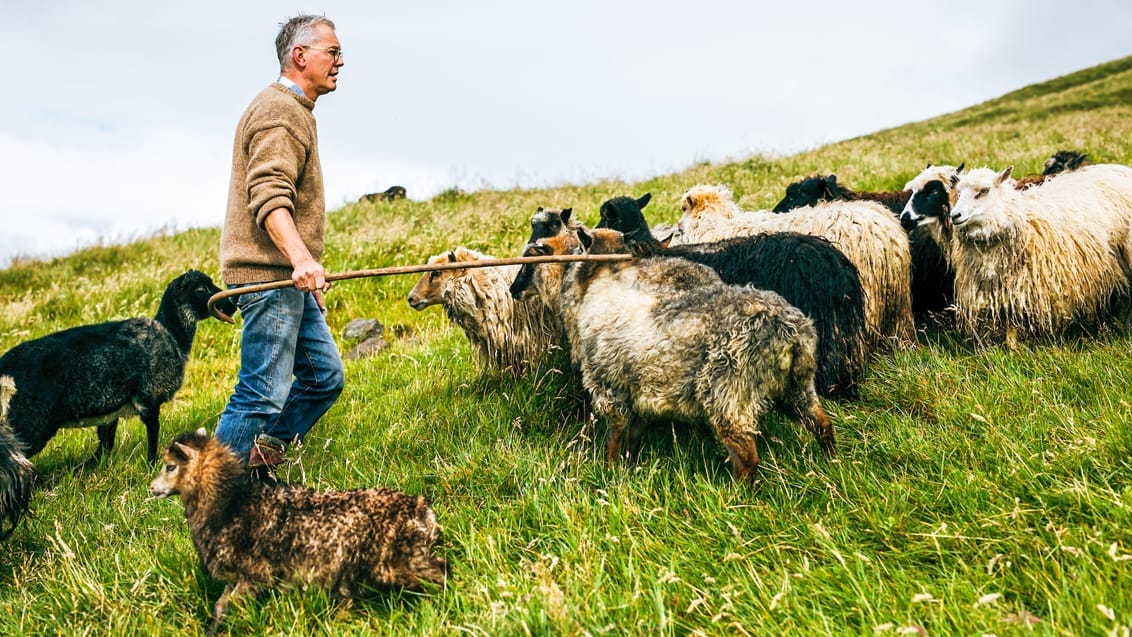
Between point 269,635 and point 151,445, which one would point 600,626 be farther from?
point 151,445

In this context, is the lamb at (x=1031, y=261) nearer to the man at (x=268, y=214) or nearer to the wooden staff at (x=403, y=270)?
the wooden staff at (x=403, y=270)

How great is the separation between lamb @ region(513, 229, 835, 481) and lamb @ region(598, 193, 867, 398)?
768 millimetres

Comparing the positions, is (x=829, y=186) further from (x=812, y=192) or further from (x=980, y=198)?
(x=980, y=198)

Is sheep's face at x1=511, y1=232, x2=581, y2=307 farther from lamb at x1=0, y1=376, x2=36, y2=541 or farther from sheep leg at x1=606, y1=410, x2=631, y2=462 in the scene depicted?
lamb at x1=0, y1=376, x2=36, y2=541

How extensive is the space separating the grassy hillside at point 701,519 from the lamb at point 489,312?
326 mm

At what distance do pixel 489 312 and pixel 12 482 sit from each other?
11.9 feet

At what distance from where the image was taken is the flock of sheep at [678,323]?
11.0ft

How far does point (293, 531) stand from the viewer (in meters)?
3.29

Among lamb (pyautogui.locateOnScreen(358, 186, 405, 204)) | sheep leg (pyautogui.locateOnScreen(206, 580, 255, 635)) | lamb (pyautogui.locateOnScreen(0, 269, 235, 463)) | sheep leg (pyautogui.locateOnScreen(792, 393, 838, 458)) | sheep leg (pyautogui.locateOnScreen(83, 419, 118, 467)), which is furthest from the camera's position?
lamb (pyautogui.locateOnScreen(358, 186, 405, 204))

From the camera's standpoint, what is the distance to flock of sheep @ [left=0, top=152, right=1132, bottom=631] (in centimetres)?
336

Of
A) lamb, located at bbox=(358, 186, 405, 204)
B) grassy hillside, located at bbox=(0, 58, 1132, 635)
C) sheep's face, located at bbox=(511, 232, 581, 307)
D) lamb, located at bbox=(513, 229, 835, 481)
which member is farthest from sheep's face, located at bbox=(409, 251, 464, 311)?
lamb, located at bbox=(358, 186, 405, 204)

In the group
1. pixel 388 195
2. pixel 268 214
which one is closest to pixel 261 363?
pixel 268 214

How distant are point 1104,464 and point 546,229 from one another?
393 centimetres

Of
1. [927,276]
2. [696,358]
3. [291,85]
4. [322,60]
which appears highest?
[322,60]
